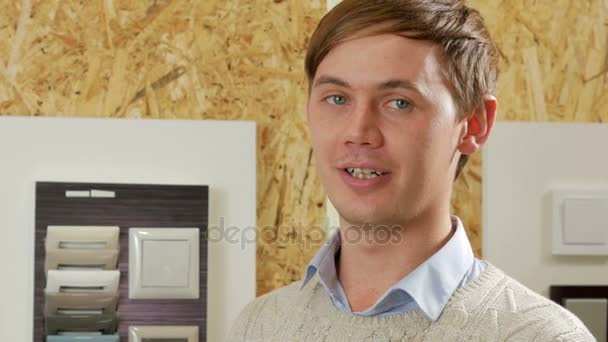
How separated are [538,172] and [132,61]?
26.9 inches

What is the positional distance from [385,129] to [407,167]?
5cm

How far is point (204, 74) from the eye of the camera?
1580 mm

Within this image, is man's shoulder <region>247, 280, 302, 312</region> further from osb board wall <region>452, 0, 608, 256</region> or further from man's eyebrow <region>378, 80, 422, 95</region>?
osb board wall <region>452, 0, 608, 256</region>

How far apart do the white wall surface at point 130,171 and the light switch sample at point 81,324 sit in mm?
35

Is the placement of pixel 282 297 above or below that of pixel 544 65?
below

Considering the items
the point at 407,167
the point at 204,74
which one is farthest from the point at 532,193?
the point at 407,167

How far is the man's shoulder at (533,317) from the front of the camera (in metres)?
1.01

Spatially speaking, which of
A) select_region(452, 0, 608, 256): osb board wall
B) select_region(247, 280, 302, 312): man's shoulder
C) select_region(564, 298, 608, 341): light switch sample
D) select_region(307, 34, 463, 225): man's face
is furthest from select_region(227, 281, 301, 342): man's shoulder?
select_region(564, 298, 608, 341): light switch sample

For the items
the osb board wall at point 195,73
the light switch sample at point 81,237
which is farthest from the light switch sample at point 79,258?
the osb board wall at point 195,73

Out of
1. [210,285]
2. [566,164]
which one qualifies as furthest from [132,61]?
[566,164]

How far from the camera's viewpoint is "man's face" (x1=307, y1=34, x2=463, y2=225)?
3.38ft

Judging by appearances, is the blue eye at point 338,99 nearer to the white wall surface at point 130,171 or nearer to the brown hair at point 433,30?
the brown hair at point 433,30

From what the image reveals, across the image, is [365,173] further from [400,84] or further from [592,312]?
[592,312]

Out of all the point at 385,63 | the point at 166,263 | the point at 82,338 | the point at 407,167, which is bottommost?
the point at 82,338
